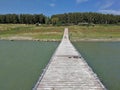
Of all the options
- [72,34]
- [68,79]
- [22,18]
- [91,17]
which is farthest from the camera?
[91,17]

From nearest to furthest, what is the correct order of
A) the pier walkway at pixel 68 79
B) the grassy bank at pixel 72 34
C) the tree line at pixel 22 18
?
1. the pier walkway at pixel 68 79
2. the grassy bank at pixel 72 34
3. the tree line at pixel 22 18

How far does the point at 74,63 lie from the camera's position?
26922 millimetres

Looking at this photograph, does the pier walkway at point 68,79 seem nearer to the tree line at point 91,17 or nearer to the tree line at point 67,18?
the tree line at point 67,18

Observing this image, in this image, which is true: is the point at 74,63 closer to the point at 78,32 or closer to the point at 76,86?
the point at 76,86

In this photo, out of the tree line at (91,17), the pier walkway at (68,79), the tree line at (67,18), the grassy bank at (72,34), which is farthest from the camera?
the tree line at (91,17)

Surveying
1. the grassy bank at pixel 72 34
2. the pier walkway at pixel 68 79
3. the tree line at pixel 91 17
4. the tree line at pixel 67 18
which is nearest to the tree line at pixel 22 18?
the tree line at pixel 67 18

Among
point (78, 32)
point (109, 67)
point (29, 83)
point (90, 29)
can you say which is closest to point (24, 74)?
point (29, 83)

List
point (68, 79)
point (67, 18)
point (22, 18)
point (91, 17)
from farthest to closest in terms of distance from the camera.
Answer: point (67, 18), point (91, 17), point (22, 18), point (68, 79)

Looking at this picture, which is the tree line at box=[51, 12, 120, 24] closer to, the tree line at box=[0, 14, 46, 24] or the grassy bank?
the tree line at box=[0, 14, 46, 24]

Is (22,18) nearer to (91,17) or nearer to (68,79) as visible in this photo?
(91,17)

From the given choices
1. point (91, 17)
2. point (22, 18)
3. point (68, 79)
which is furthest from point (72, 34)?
point (22, 18)

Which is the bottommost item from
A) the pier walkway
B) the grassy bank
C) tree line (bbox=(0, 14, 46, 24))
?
the grassy bank

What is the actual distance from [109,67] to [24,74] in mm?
10141

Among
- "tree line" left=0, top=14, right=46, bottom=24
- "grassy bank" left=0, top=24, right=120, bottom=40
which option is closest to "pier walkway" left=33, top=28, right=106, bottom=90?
"grassy bank" left=0, top=24, right=120, bottom=40
